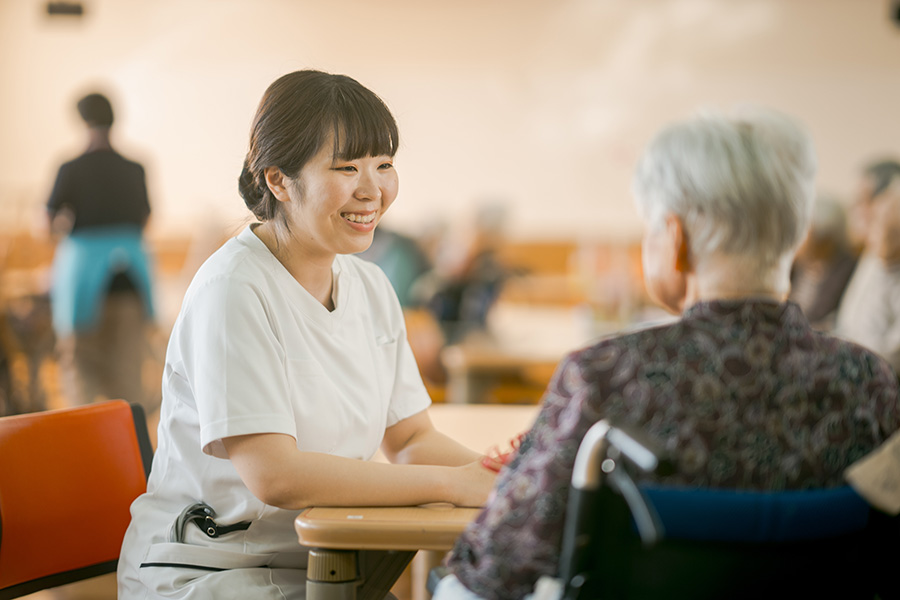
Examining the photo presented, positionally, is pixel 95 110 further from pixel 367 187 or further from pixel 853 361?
pixel 853 361

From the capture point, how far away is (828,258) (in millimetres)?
4328

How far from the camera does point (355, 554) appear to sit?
1.09 metres

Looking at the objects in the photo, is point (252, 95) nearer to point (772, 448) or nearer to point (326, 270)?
point (326, 270)

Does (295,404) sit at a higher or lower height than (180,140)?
lower

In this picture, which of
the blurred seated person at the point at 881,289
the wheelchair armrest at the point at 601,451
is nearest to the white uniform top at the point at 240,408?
the wheelchair armrest at the point at 601,451

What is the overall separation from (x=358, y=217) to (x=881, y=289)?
2.63 metres

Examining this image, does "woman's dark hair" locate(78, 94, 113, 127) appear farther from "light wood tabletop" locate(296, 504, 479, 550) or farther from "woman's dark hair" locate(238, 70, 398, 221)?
"light wood tabletop" locate(296, 504, 479, 550)

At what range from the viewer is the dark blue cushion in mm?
821

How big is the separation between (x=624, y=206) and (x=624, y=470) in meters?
7.01

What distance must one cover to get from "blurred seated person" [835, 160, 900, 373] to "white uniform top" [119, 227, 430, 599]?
2405 mm

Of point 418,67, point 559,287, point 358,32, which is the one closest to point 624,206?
point 559,287

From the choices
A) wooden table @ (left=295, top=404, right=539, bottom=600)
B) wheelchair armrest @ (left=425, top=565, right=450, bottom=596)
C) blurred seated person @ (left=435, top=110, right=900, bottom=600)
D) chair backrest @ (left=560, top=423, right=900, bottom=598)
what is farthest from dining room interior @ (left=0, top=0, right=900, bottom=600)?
chair backrest @ (left=560, top=423, right=900, bottom=598)

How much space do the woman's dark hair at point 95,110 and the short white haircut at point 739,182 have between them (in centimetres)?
341

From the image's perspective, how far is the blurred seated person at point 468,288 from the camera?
422cm
